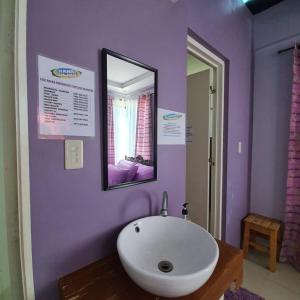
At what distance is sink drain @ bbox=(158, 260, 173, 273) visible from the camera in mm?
830

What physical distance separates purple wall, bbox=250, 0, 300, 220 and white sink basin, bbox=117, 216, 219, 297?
1.67 m

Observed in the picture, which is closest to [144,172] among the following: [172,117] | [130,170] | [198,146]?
[130,170]

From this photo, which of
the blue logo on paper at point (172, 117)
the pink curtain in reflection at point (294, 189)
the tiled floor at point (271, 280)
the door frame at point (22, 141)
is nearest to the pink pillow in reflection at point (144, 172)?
the blue logo on paper at point (172, 117)

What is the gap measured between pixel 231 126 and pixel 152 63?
1.14 metres

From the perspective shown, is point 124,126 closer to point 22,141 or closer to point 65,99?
point 65,99

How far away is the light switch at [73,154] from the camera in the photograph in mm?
746

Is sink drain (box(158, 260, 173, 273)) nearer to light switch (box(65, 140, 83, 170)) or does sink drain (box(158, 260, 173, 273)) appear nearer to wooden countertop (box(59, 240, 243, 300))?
wooden countertop (box(59, 240, 243, 300))

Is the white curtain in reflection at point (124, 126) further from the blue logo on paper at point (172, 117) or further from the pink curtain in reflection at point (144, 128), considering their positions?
the blue logo on paper at point (172, 117)

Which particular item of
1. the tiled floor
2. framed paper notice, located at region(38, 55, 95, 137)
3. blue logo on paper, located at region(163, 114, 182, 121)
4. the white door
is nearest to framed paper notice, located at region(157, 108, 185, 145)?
blue logo on paper, located at region(163, 114, 182, 121)

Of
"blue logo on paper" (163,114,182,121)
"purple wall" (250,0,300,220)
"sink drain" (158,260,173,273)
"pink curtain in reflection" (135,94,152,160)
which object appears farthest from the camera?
"purple wall" (250,0,300,220)

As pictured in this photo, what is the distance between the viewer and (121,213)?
0.95 meters

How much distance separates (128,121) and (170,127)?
0.32 meters

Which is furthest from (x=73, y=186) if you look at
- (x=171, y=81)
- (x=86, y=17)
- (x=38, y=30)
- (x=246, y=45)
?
(x=246, y=45)

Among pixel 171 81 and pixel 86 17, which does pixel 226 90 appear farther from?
pixel 86 17
